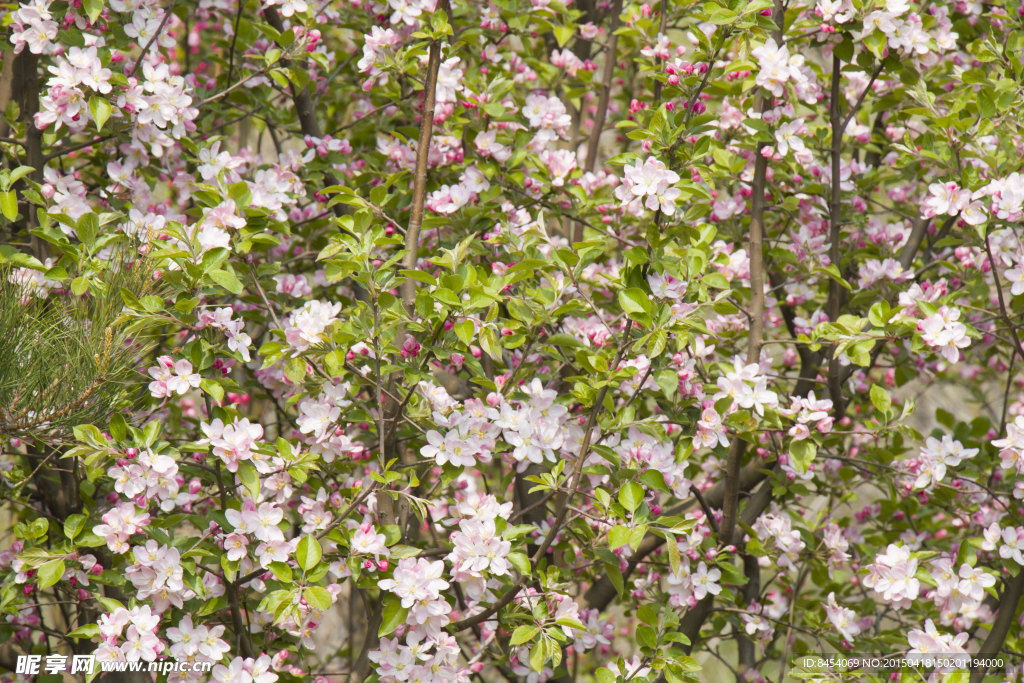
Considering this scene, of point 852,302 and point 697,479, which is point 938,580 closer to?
point 852,302

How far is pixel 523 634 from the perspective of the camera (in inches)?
72.6

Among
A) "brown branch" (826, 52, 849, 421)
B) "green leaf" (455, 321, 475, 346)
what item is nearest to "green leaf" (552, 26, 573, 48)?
"brown branch" (826, 52, 849, 421)

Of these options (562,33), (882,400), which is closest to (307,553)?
(882,400)

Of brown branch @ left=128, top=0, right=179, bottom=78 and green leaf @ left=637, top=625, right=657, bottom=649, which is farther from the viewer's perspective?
brown branch @ left=128, top=0, right=179, bottom=78

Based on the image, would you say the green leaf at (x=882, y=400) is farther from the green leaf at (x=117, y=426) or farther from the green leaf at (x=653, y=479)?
the green leaf at (x=117, y=426)

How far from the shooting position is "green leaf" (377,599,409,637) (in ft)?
6.29

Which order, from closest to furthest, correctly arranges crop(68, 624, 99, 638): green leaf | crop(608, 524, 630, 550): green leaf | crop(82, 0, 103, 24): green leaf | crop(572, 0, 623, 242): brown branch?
1. crop(608, 524, 630, 550): green leaf
2. crop(68, 624, 99, 638): green leaf
3. crop(82, 0, 103, 24): green leaf
4. crop(572, 0, 623, 242): brown branch

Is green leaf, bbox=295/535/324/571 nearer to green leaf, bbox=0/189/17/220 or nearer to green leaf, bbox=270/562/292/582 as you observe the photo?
green leaf, bbox=270/562/292/582

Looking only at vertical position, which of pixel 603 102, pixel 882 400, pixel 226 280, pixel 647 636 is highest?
pixel 603 102

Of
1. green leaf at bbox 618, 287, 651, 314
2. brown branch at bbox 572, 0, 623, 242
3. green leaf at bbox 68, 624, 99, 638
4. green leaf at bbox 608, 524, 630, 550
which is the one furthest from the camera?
brown branch at bbox 572, 0, 623, 242

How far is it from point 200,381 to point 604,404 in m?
0.99

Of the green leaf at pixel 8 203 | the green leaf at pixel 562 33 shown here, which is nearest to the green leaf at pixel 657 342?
the green leaf at pixel 562 33

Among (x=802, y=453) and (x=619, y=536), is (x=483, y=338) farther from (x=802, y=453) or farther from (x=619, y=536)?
(x=802, y=453)

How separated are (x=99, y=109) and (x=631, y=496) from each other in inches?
67.0
